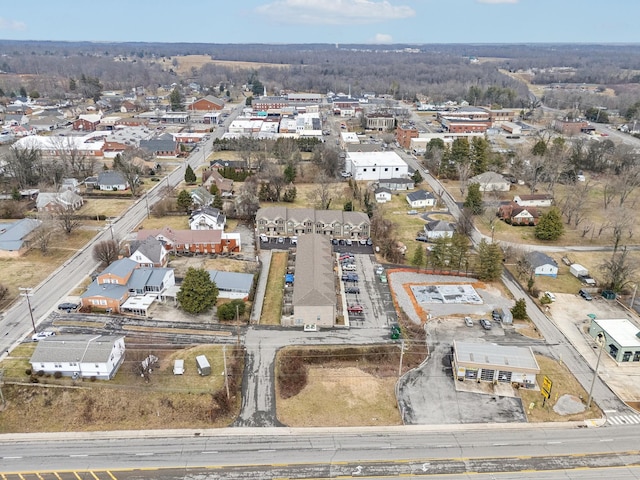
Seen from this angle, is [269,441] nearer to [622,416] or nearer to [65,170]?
[622,416]

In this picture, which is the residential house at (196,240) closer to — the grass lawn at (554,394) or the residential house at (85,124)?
the grass lawn at (554,394)

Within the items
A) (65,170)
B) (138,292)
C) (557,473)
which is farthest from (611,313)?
(65,170)

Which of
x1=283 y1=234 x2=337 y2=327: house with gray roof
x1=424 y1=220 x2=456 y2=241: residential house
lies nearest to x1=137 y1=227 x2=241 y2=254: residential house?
x1=283 y1=234 x2=337 y2=327: house with gray roof

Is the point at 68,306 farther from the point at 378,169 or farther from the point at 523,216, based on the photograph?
the point at 523,216

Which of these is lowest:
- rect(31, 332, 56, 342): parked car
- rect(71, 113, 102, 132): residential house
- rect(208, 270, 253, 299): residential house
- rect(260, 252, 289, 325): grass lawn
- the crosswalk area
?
the crosswalk area

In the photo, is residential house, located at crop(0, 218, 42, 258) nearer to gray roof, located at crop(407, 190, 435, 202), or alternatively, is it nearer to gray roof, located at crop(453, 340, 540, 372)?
gray roof, located at crop(453, 340, 540, 372)
